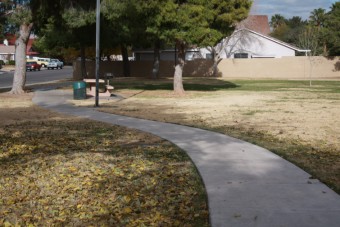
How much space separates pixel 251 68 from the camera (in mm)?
47906

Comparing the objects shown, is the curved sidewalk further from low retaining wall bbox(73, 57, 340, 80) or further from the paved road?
low retaining wall bbox(73, 57, 340, 80)

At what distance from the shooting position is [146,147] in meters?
9.52

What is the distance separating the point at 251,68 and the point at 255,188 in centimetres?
4242

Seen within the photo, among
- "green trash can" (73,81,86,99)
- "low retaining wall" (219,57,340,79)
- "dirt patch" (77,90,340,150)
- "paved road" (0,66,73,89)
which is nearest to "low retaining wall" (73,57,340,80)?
"low retaining wall" (219,57,340,79)

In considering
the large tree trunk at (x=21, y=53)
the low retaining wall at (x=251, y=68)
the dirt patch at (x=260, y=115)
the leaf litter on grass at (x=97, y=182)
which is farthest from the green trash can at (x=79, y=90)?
the low retaining wall at (x=251, y=68)

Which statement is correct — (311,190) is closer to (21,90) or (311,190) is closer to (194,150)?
(194,150)

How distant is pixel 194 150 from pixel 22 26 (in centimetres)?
1644

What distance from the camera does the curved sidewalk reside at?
204 inches

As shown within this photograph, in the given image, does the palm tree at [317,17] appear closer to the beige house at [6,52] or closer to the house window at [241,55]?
the house window at [241,55]

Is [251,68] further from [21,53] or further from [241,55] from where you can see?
[21,53]

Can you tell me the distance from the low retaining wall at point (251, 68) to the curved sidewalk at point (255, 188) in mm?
38256

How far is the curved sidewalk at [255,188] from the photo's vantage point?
204 inches

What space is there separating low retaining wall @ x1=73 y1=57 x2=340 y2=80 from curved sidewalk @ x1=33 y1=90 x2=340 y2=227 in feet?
126

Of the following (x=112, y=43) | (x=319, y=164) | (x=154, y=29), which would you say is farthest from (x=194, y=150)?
(x=112, y=43)
